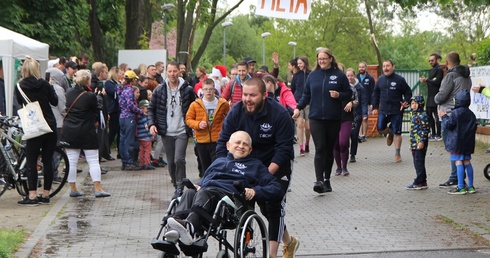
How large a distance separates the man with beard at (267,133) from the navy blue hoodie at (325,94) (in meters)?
5.19

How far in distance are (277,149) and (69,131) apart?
589cm

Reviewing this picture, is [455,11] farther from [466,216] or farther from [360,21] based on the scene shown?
[466,216]

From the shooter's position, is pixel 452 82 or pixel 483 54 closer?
pixel 452 82

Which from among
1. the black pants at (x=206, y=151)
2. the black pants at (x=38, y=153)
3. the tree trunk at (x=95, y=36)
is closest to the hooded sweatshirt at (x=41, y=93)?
the black pants at (x=38, y=153)

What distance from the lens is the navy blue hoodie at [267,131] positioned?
846 centimetres

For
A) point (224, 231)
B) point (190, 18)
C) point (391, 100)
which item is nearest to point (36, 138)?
point (224, 231)

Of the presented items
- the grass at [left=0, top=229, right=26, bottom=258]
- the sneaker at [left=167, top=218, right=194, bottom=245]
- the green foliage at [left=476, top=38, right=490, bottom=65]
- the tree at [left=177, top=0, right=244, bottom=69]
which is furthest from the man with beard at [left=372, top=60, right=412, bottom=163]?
the tree at [left=177, top=0, right=244, bottom=69]

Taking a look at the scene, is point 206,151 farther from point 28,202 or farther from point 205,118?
point 28,202

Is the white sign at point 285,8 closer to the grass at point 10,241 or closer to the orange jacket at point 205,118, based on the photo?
the orange jacket at point 205,118

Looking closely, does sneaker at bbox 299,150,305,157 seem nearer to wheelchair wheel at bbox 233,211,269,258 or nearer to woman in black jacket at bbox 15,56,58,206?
woman in black jacket at bbox 15,56,58,206

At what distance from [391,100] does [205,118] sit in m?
5.74

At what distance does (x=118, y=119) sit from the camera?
19.3 metres

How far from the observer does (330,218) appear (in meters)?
11.6

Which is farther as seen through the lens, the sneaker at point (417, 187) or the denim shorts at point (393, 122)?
the denim shorts at point (393, 122)
